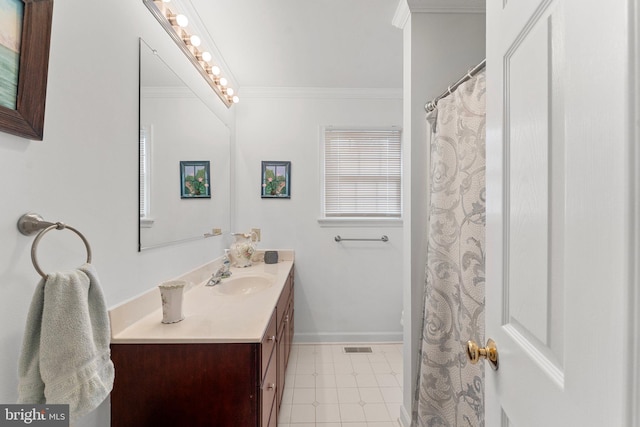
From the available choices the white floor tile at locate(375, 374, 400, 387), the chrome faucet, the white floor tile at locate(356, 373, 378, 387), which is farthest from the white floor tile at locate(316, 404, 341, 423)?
the chrome faucet

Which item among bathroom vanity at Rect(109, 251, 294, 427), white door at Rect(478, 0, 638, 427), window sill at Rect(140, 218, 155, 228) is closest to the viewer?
white door at Rect(478, 0, 638, 427)

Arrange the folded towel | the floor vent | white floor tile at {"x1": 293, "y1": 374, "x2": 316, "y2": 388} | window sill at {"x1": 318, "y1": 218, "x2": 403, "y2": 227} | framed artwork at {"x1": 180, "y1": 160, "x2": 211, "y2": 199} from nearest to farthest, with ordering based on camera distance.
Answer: the folded towel, framed artwork at {"x1": 180, "y1": 160, "x2": 211, "y2": 199}, white floor tile at {"x1": 293, "y1": 374, "x2": 316, "y2": 388}, the floor vent, window sill at {"x1": 318, "y1": 218, "x2": 403, "y2": 227}

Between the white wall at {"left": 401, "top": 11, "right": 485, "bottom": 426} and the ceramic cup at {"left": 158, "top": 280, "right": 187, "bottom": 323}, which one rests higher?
the white wall at {"left": 401, "top": 11, "right": 485, "bottom": 426}

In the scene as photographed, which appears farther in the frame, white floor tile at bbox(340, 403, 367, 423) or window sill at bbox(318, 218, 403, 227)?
window sill at bbox(318, 218, 403, 227)

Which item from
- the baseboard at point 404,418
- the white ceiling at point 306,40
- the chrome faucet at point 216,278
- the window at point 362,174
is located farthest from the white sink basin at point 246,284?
the white ceiling at point 306,40

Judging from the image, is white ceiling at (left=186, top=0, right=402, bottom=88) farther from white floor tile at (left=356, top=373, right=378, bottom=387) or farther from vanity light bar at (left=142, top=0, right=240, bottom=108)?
white floor tile at (left=356, top=373, right=378, bottom=387)

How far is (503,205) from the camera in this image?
66cm

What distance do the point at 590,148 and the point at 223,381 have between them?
3.82ft

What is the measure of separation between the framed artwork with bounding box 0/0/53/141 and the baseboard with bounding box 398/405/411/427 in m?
2.04

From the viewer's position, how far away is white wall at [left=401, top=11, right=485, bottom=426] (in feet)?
5.07

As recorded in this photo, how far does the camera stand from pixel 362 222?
2684 millimetres

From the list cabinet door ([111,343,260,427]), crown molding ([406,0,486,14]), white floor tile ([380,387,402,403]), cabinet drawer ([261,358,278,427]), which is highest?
crown molding ([406,0,486,14])

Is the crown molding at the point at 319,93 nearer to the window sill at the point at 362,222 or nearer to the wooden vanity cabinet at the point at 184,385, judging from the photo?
the window sill at the point at 362,222

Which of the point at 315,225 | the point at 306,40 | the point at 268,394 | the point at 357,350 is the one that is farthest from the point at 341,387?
the point at 306,40
